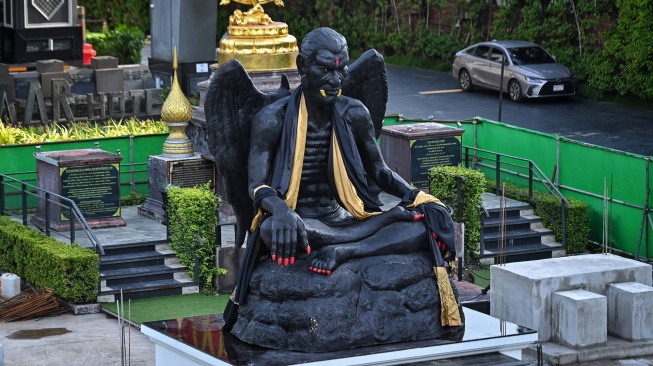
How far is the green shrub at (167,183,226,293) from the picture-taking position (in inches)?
866

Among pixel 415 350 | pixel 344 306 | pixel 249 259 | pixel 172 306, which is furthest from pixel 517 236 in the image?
pixel 249 259

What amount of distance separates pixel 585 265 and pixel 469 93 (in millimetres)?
18379

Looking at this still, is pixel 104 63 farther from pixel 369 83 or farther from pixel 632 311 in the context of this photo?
pixel 369 83

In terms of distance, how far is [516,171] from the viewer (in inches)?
1027

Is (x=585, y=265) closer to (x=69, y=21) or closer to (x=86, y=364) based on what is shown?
(x=86, y=364)

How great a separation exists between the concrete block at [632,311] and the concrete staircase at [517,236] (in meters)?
4.74

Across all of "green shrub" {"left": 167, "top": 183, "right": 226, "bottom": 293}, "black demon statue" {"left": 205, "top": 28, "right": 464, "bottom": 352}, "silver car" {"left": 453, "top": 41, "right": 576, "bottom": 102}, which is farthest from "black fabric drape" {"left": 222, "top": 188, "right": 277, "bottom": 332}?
"silver car" {"left": 453, "top": 41, "right": 576, "bottom": 102}

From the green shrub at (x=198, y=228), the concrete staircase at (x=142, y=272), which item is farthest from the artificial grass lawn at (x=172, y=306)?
the green shrub at (x=198, y=228)

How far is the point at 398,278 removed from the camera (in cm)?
1531

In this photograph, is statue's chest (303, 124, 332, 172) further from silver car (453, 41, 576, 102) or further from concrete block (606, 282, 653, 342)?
silver car (453, 41, 576, 102)

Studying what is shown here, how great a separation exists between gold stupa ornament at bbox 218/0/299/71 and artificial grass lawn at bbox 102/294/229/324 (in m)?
4.21

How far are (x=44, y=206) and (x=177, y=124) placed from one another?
2.51m

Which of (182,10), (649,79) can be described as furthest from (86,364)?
(649,79)

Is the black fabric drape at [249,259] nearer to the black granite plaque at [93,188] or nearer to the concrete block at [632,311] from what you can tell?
the concrete block at [632,311]
